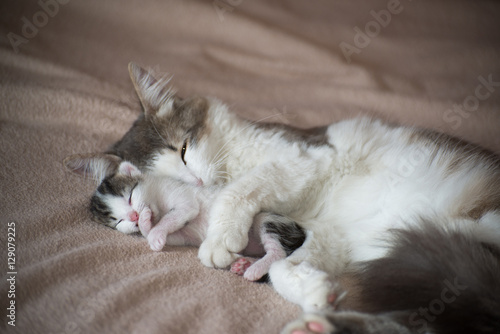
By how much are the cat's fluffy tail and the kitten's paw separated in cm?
72

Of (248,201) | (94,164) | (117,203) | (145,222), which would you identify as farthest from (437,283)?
→ (94,164)

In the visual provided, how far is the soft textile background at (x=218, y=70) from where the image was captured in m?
1.84

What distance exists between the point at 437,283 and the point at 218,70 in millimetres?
1833

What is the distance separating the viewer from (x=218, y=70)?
8.25 feet

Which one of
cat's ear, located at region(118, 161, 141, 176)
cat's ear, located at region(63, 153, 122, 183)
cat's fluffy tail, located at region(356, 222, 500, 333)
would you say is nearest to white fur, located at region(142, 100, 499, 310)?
cat's fluffy tail, located at region(356, 222, 500, 333)

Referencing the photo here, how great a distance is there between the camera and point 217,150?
6.08 feet

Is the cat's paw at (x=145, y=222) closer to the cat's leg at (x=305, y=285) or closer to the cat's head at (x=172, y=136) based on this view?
the cat's head at (x=172, y=136)

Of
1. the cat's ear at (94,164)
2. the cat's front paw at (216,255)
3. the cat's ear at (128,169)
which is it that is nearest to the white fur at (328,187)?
the cat's front paw at (216,255)

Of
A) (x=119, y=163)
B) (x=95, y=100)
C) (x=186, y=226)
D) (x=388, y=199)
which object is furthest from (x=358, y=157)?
(x=95, y=100)

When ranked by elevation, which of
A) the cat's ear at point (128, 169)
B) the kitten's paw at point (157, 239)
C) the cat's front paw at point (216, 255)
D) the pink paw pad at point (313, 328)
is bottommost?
the kitten's paw at point (157, 239)

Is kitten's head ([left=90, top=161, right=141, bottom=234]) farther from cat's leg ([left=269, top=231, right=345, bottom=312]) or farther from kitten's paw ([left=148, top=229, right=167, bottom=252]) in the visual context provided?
cat's leg ([left=269, top=231, right=345, bottom=312])

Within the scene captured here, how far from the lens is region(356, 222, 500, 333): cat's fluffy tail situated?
1015 mm

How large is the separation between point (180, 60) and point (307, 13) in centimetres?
87

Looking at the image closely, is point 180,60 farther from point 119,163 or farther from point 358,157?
point 358,157
